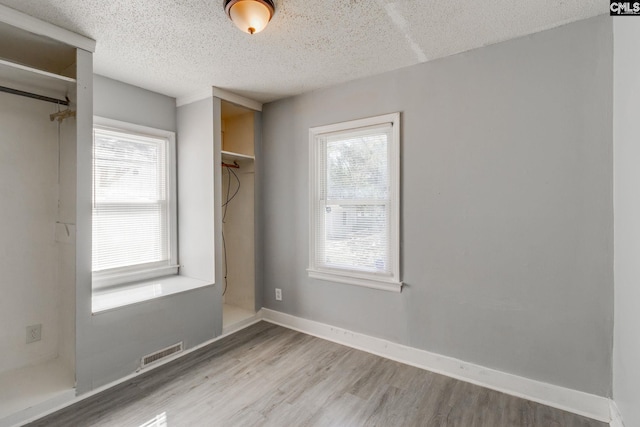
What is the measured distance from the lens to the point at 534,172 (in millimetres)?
2145

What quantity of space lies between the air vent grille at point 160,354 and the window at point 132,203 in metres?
0.82

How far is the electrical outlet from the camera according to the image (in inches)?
95.5

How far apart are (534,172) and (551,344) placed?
1.17m

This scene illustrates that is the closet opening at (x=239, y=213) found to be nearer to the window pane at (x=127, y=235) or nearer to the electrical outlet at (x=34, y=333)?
the window pane at (x=127, y=235)

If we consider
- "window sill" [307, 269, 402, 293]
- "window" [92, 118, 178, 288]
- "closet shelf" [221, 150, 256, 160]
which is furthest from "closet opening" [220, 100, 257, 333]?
"window sill" [307, 269, 402, 293]

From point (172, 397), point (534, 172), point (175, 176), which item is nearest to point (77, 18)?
point (175, 176)

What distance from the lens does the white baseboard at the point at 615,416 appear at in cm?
177

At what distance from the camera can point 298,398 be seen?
218cm

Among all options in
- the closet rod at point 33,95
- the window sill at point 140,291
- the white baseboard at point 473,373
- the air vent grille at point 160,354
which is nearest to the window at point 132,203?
the window sill at point 140,291

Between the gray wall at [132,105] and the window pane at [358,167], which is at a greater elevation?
the gray wall at [132,105]

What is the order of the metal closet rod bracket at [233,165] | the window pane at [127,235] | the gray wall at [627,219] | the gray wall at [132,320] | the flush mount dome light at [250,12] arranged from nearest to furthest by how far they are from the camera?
1. the gray wall at [627,219]
2. the flush mount dome light at [250,12]
3. the gray wall at [132,320]
4. the window pane at [127,235]
5. the metal closet rod bracket at [233,165]

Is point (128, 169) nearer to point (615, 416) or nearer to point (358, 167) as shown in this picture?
point (358, 167)

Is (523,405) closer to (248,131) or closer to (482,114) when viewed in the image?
(482,114)

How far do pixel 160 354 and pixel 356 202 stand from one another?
7.12 ft
